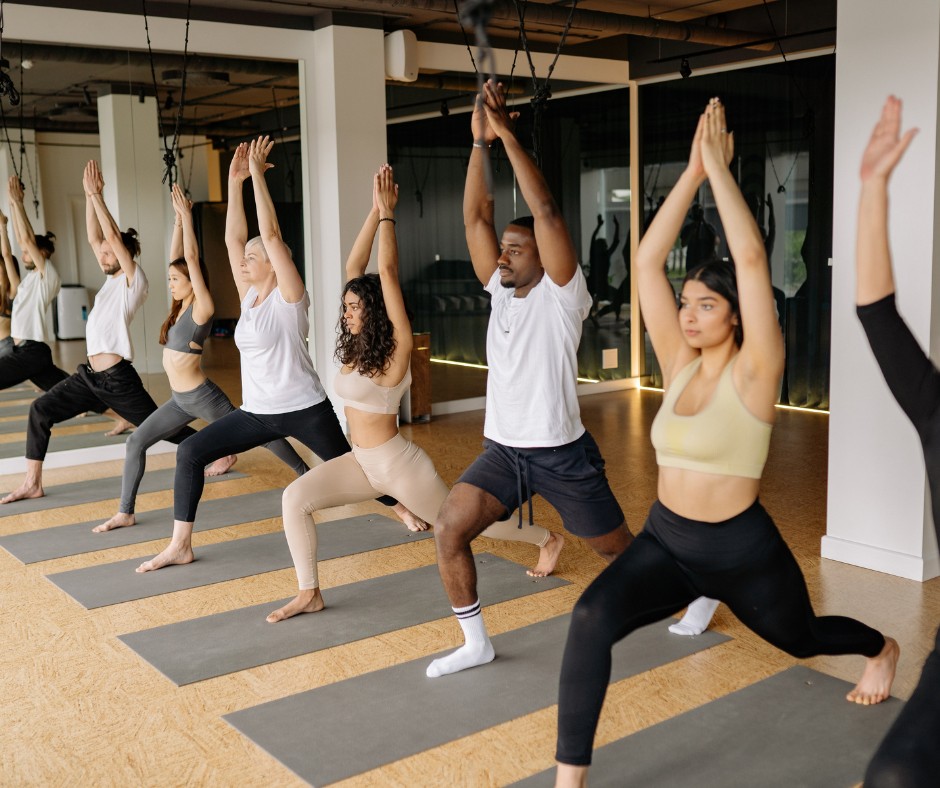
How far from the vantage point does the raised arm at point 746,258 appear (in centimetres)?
209

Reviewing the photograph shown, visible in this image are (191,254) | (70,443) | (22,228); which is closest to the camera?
(191,254)

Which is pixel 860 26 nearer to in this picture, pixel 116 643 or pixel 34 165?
pixel 116 643

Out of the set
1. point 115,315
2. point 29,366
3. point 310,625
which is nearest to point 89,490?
point 29,366

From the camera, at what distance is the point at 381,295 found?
11.2 ft

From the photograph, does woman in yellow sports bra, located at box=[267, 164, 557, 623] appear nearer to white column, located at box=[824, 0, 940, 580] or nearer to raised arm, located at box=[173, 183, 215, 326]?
raised arm, located at box=[173, 183, 215, 326]

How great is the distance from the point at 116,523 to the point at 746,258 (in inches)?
143

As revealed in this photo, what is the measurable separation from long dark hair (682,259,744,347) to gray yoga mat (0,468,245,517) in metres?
4.09

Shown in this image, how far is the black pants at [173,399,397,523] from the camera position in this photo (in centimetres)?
396

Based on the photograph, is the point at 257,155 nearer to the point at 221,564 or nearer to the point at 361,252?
the point at 361,252

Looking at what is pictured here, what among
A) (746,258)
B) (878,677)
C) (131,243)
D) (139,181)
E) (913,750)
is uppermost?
(139,181)

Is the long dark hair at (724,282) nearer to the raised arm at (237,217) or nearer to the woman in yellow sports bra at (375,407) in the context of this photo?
the woman in yellow sports bra at (375,407)

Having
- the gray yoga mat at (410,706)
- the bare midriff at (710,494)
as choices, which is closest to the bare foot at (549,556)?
the gray yoga mat at (410,706)

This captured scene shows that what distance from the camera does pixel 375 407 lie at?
341 centimetres

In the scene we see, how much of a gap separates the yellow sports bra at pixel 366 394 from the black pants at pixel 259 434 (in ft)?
1.82
